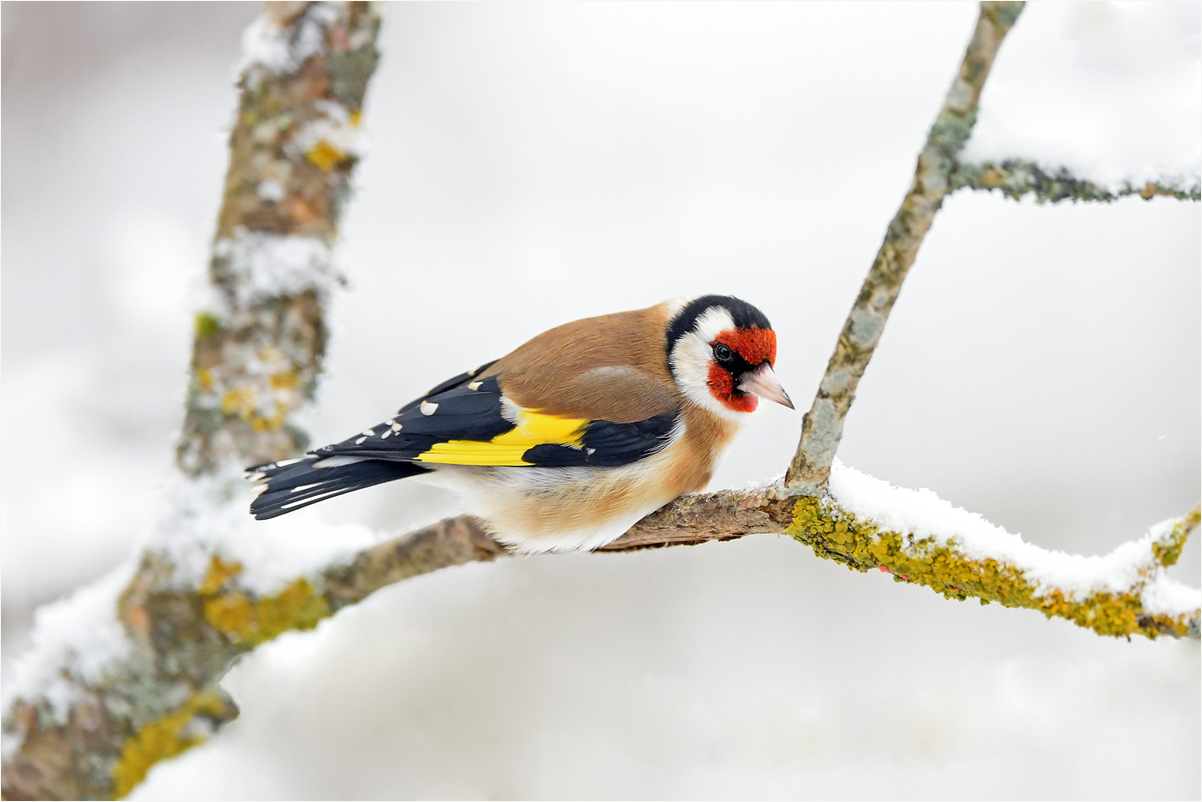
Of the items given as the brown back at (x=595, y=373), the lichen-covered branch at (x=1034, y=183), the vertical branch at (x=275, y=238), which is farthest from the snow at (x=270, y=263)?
the lichen-covered branch at (x=1034, y=183)

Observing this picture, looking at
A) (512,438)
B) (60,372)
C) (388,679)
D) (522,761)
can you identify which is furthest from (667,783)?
(60,372)

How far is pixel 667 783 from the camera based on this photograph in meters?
3.29

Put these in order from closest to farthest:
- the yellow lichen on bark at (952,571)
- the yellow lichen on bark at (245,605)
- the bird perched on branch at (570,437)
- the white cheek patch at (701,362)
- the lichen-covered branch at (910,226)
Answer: the lichen-covered branch at (910,226)
the yellow lichen on bark at (952,571)
the bird perched on branch at (570,437)
the yellow lichen on bark at (245,605)
the white cheek patch at (701,362)

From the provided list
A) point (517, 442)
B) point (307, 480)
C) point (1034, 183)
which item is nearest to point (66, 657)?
point (307, 480)

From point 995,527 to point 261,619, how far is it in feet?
6.36

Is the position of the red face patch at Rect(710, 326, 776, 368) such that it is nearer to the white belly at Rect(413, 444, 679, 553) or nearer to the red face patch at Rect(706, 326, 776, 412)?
the red face patch at Rect(706, 326, 776, 412)

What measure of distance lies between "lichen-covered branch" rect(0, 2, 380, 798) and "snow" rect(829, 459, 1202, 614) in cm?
160

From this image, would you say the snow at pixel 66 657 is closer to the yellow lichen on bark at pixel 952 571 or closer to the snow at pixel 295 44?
the snow at pixel 295 44

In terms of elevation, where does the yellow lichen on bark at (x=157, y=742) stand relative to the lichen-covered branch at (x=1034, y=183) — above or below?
below

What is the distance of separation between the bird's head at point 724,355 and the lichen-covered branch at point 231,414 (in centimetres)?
108

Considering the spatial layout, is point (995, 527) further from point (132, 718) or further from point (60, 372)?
point (60, 372)

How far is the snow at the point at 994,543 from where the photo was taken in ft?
4.60

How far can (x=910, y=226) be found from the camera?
52.3 inches

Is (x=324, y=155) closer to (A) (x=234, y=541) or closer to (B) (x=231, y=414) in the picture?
(B) (x=231, y=414)
